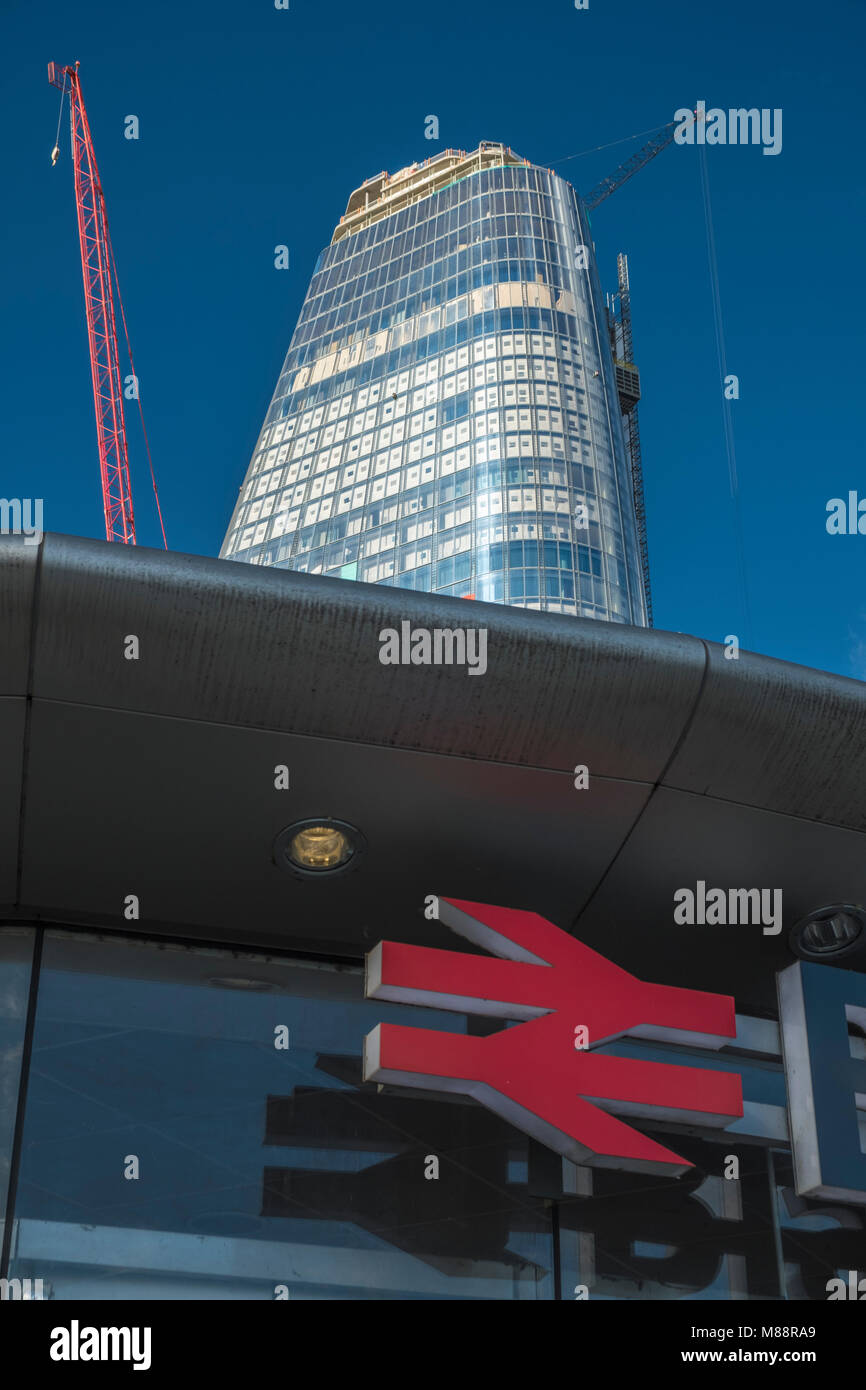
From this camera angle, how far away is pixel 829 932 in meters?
11.2

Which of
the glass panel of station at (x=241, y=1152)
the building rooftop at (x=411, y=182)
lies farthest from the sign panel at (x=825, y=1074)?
the building rooftop at (x=411, y=182)

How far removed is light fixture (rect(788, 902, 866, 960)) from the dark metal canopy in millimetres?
228

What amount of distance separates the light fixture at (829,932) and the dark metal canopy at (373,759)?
23cm

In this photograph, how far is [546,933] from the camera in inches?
396

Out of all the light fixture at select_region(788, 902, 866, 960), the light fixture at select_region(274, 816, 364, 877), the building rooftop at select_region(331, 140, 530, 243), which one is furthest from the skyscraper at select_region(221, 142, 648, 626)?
the light fixture at select_region(274, 816, 364, 877)

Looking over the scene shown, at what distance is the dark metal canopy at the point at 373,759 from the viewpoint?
27.2 ft

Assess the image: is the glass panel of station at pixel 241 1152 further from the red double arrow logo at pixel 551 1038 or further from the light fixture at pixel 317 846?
the light fixture at pixel 317 846

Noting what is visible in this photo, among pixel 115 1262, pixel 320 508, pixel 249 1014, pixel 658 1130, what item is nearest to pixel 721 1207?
pixel 658 1130

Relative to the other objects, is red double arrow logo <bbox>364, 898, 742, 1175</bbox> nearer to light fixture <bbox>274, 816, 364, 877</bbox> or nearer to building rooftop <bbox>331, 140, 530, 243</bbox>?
light fixture <bbox>274, 816, 364, 877</bbox>

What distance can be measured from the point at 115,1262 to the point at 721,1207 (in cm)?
466

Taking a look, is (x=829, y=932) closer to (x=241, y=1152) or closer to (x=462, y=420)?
(x=241, y=1152)
